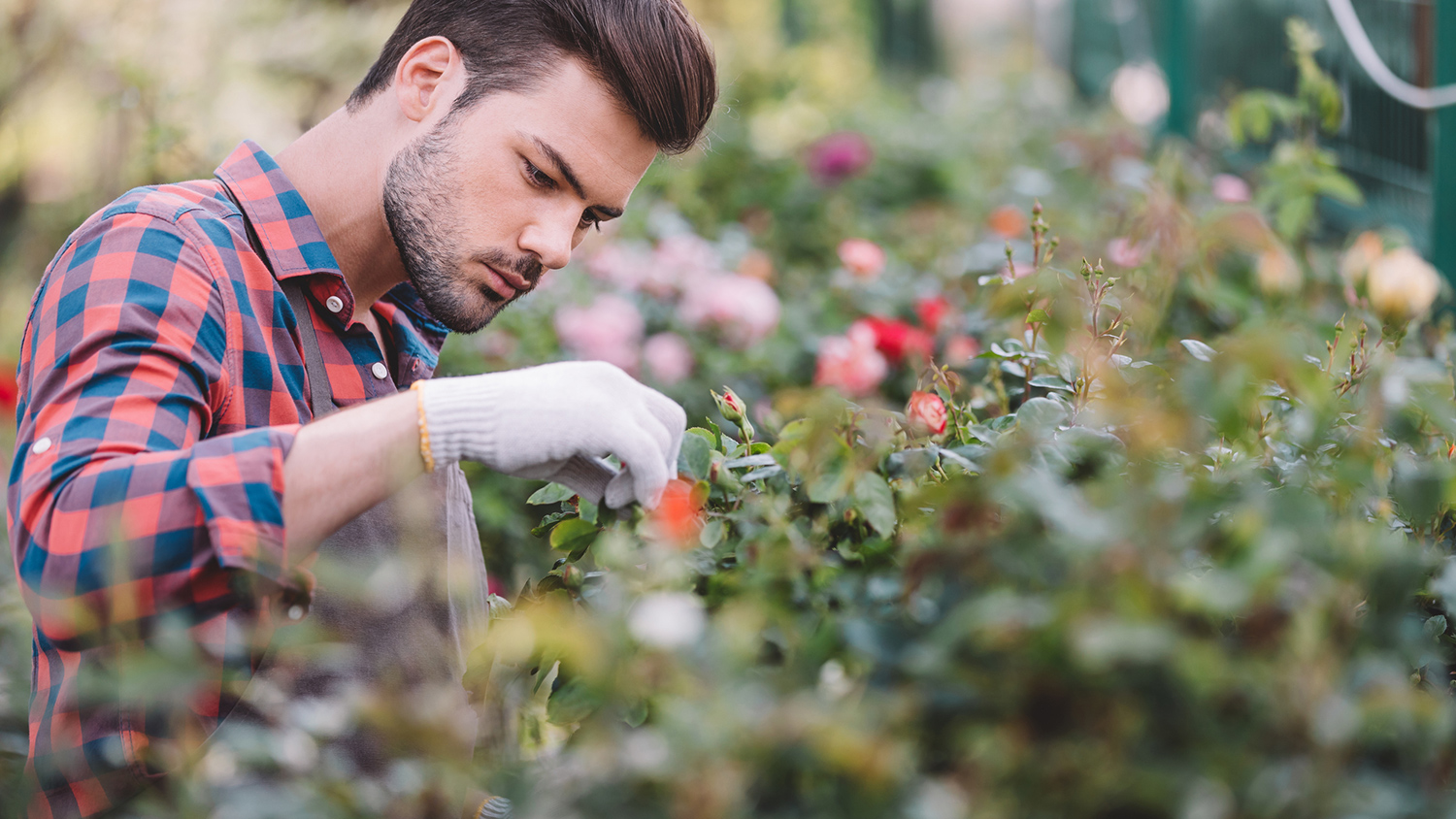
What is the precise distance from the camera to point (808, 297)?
3092mm

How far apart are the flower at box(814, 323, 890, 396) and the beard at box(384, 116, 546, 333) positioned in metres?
0.93

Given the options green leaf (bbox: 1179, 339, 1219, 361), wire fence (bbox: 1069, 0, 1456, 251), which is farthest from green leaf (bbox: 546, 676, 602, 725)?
wire fence (bbox: 1069, 0, 1456, 251)

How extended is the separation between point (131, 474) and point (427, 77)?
2.41 feet

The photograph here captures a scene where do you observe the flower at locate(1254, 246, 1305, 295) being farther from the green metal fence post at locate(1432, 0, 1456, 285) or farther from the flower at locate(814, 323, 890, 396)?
the green metal fence post at locate(1432, 0, 1456, 285)

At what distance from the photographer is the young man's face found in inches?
51.4

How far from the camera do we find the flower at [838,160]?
4297 mm

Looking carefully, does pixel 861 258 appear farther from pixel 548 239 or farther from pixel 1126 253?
pixel 548 239

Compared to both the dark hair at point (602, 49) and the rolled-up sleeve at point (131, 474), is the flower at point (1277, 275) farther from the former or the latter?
the rolled-up sleeve at point (131, 474)

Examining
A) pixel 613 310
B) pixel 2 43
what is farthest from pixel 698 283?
pixel 2 43

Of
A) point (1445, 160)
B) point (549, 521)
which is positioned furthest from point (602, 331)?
point (1445, 160)

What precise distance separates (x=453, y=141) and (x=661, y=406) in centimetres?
55

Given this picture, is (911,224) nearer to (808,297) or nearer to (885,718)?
(808,297)

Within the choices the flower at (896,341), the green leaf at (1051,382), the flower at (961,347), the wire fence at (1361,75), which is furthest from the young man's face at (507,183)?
the wire fence at (1361,75)

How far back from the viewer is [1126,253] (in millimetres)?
1784
